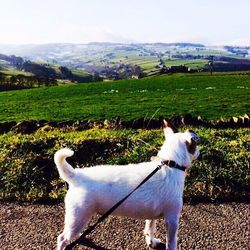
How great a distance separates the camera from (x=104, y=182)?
6.77m

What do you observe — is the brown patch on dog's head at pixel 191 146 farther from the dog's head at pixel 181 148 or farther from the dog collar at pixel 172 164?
the dog collar at pixel 172 164

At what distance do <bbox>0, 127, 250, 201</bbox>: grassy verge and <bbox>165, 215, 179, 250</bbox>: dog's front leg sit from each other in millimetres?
2884

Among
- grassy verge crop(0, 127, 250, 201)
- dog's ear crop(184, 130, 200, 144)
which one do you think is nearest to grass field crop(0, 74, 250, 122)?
grassy verge crop(0, 127, 250, 201)

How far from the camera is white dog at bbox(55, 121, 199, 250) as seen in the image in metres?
6.69

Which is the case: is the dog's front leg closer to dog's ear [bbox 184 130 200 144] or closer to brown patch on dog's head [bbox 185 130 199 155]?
brown patch on dog's head [bbox 185 130 199 155]

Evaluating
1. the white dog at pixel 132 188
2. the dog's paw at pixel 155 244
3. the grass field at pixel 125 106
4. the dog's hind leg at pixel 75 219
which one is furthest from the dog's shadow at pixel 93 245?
the grass field at pixel 125 106

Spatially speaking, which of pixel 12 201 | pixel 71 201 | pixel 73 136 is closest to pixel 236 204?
pixel 71 201

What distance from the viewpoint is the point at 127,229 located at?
27.9 feet

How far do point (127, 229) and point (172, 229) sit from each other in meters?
1.64

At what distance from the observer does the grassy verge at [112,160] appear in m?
10.3

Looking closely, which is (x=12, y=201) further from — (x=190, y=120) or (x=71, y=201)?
(x=190, y=120)

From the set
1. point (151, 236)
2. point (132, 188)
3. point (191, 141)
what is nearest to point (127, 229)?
point (151, 236)

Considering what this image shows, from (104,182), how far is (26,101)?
37.8 m

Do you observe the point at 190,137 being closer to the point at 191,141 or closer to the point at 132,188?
the point at 191,141
